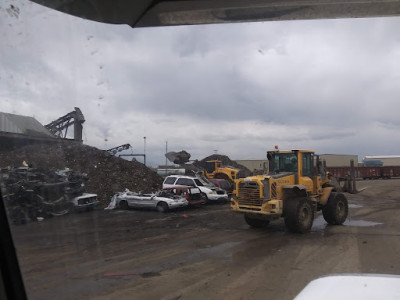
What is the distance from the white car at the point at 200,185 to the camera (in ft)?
68.0

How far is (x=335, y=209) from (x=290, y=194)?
205cm

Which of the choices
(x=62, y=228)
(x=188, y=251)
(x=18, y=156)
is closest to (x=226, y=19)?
(x=18, y=156)

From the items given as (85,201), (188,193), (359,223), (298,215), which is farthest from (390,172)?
(85,201)

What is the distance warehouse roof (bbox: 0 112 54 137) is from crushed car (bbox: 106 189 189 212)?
1367 cm

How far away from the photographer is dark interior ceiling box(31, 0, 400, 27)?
324cm

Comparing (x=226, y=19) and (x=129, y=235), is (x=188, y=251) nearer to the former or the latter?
(x=129, y=235)

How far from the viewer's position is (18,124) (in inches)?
132

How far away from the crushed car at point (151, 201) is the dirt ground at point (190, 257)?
3.40 meters

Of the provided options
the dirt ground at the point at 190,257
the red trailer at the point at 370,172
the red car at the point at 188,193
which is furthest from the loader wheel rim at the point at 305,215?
the red trailer at the point at 370,172

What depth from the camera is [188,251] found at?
9289 millimetres

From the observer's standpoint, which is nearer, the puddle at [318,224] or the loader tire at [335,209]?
the puddle at [318,224]

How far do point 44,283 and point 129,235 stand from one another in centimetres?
551

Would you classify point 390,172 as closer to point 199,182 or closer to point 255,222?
point 199,182

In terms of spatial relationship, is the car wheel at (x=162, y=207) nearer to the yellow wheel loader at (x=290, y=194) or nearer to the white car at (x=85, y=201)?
the white car at (x=85, y=201)
